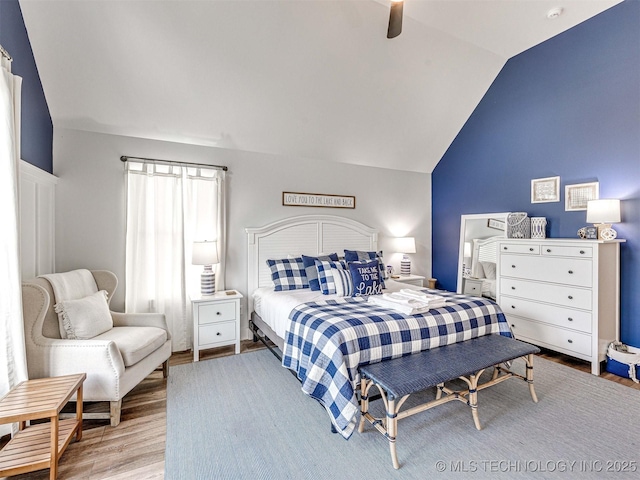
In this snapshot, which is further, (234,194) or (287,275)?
(234,194)

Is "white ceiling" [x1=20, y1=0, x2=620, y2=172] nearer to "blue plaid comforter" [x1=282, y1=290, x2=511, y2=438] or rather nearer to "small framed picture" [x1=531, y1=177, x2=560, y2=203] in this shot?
"small framed picture" [x1=531, y1=177, x2=560, y2=203]

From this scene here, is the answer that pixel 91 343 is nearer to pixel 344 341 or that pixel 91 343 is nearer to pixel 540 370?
pixel 344 341

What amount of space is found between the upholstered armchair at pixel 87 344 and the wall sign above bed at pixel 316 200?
222 centimetres

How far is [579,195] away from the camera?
11.3 ft

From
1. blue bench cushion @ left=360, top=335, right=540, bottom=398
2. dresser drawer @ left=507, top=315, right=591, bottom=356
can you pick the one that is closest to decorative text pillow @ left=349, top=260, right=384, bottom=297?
blue bench cushion @ left=360, top=335, right=540, bottom=398

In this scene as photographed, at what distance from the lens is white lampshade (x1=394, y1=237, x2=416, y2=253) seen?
487 centimetres

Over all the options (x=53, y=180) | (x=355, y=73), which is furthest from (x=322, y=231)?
(x=53, y=180)

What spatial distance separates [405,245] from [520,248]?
5.33 ft

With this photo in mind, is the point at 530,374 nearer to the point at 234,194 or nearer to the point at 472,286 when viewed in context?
the point at 472,286

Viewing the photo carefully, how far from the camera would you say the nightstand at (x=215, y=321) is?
3.24 m

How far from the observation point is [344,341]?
206 centimetres

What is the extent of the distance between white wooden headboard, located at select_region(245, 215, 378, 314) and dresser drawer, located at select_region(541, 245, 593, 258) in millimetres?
2155

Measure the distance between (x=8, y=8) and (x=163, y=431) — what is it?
321cm

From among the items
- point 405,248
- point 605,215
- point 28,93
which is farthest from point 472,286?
point 28,93
